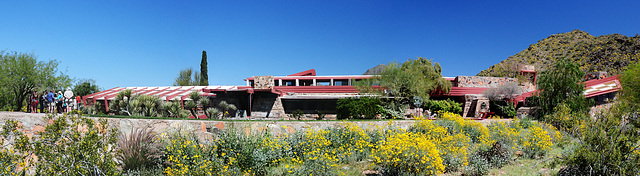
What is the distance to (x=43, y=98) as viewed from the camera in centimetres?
1583

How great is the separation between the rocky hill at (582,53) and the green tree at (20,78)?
44275 mm

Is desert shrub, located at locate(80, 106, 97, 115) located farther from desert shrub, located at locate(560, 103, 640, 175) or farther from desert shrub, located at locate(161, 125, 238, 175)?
→ desert shrub, located at locate(560, 103, 640, 175)

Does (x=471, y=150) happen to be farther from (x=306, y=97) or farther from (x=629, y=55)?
(x=629, y=55)

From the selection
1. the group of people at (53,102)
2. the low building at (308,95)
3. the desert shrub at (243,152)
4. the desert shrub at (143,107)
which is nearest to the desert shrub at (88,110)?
the low building at (308,95)

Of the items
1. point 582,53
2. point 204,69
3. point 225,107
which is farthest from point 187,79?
point 582,53

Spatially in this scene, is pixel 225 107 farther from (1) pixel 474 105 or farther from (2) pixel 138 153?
(1) pixel 474 105

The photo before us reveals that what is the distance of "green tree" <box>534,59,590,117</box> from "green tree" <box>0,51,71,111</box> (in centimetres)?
3742

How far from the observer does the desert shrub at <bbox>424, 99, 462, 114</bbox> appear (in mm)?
21781

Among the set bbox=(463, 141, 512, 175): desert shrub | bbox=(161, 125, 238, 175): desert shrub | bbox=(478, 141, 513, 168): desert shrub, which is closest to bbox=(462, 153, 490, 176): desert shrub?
bbox=(463, 141, 512, 175): desert shrub

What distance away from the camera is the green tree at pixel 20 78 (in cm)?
2908

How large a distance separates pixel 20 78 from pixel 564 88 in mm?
38728

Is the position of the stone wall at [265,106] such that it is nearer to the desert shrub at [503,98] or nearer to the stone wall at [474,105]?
the stone wall at [474,105]

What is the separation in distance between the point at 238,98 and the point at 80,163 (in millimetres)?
15615

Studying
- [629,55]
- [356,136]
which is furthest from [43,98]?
[629,55]
